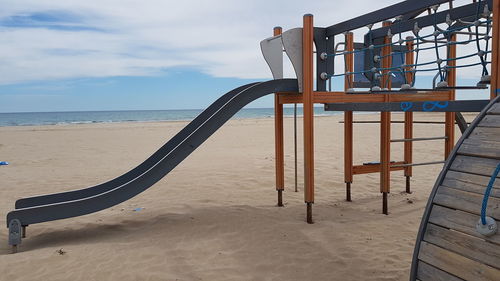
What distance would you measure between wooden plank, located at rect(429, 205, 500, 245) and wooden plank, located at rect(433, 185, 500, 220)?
0.08 ft

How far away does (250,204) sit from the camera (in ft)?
19.3

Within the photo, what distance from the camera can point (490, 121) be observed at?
221cm

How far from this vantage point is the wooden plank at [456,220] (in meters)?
1.91

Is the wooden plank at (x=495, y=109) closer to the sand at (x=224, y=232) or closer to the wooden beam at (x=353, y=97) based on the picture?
→ the sand at (x=224, y=232)

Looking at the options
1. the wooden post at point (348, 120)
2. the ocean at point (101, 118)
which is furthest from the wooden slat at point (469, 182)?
the ocean at point (101, 118)

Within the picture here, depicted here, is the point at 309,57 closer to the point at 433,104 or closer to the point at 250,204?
the point at 433,104

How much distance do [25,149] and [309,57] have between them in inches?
483

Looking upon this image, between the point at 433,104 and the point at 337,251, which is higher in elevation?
the point at 433,104

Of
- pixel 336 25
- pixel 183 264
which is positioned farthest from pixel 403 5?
pixel 183 264

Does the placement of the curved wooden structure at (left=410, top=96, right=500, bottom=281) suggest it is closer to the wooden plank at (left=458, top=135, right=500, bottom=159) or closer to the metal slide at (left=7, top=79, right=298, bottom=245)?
the wooden plank at (left=458, top=135, right=500, bottom=159)

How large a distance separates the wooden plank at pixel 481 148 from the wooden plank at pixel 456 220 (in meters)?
0.34

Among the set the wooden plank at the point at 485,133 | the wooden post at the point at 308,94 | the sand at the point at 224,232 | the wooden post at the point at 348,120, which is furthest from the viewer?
the wooden post at the point at 348,120

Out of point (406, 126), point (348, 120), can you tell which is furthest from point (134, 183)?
point (406, 126)

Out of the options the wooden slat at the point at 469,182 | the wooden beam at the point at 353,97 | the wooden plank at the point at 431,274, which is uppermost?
the wooden beam at the point at 353,97
